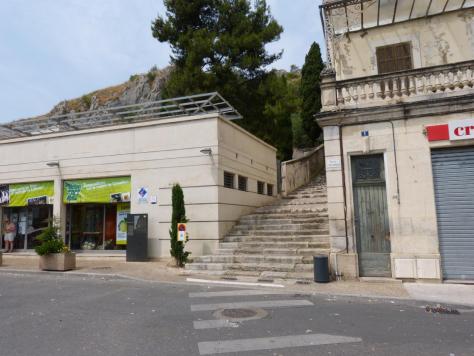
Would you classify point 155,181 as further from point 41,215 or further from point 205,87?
point 205,87

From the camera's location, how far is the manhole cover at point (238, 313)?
6203 millimetres

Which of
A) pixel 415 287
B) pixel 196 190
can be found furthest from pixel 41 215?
pixel 415 287

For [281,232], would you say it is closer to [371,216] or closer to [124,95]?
[371,216]

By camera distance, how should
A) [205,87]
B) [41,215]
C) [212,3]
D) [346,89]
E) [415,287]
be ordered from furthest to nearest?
[212,3] → [205,87] → [41,215] → [346,89] → [415,287]

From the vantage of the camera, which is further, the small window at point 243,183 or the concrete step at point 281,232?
the small window at point 243,183

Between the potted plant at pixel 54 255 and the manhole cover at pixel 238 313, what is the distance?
705cm

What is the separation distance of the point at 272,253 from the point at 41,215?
1055 cm

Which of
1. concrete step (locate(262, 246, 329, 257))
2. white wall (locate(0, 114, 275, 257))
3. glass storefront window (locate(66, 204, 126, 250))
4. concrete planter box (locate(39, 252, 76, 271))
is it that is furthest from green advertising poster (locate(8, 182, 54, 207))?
concrete step (locate(262, 246, 329, 257))

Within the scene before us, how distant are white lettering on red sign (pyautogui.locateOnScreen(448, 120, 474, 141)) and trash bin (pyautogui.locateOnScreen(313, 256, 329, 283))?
436 cm

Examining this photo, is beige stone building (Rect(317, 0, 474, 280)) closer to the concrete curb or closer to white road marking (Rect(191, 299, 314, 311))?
the concrete curb

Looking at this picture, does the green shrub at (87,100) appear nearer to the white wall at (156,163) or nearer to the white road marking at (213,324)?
the white wall at (156,163)

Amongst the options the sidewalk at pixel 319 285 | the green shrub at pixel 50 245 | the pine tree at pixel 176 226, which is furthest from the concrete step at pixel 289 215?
the green shrub at pixel 50 245

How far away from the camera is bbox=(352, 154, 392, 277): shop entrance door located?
368 inches

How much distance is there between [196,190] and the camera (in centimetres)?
1276
